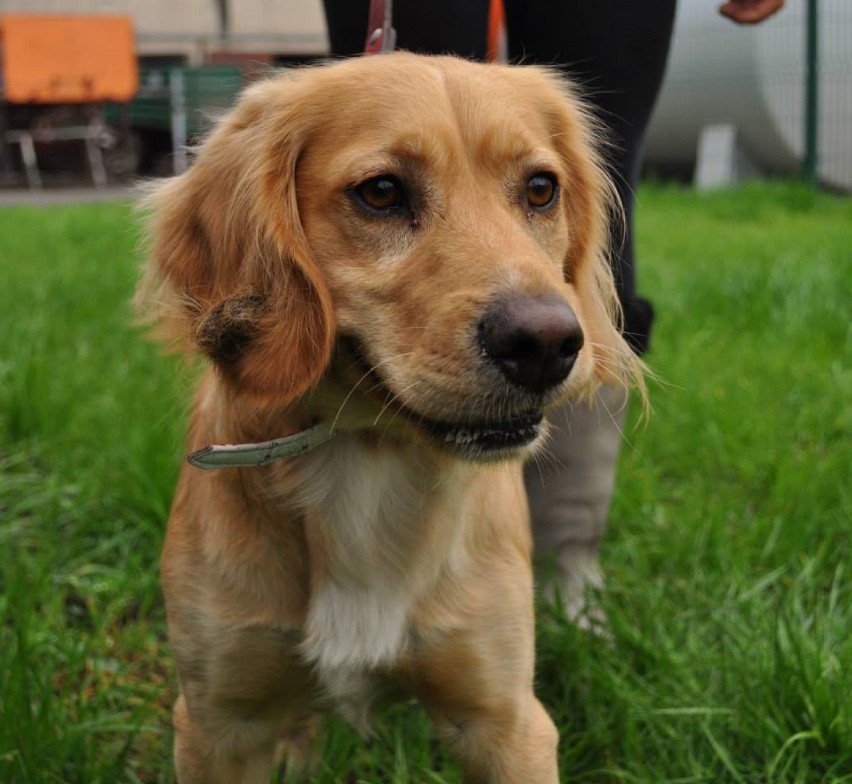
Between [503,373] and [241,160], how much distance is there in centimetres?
58

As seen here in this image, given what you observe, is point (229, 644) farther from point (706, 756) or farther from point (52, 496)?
point (52, 496)

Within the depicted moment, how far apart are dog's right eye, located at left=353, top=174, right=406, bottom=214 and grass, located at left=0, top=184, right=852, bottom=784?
2.16 ft

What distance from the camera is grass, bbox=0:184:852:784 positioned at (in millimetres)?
1939

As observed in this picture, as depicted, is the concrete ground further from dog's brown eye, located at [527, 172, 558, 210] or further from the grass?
dog's brown eye, located at [527, 172, 558, 210]

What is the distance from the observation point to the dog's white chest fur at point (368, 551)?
1751 mm

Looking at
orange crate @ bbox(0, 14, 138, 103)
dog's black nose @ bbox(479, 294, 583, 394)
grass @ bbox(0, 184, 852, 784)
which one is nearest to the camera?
dog's black nose @ bbox(479, 294, 583, 394)

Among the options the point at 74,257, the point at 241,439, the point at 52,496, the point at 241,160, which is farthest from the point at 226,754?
the point at 74,257

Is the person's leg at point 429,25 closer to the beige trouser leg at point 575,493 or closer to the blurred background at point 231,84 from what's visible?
the beige trouser leg at point 575,493

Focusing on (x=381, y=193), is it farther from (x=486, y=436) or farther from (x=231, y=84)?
(x=231, y=84)

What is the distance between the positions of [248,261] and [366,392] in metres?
0.26

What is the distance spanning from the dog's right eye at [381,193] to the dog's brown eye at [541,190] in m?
0.25

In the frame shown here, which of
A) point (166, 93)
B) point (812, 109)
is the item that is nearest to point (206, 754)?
point (812, 109)

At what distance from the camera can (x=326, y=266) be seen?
165 cm

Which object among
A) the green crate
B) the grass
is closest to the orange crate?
the green crate
